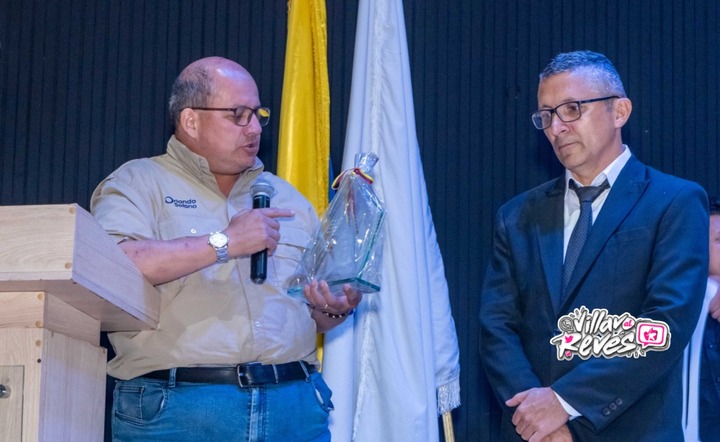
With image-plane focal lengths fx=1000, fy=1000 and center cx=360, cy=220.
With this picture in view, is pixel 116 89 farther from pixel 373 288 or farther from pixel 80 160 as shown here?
pixel 373 288

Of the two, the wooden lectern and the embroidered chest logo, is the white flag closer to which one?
the embroidered chest logo

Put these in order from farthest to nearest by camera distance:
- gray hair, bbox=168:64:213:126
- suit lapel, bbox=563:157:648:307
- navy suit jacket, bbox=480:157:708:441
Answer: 1. gray hair, bbox=168:64:213:126
2. suit lapel, bbox=563:157:648:307
3. navy suit jacket, bbox=480:157:708:441

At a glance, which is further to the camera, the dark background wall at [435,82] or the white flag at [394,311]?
the dark background wall at [435,82]

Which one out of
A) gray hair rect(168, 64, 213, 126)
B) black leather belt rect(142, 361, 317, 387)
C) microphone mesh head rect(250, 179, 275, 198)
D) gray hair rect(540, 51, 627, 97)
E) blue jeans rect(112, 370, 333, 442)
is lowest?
blue jeans rect(112, 370, 333, 442)

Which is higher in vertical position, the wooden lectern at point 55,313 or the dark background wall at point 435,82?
the dark background wall at point 435,82

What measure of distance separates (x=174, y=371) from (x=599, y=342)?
1.05 meters

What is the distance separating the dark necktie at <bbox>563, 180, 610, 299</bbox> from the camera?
2594 mm

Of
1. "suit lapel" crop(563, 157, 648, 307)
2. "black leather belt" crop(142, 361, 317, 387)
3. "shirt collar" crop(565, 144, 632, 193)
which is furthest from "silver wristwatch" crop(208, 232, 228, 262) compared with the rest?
"shirt collar" crop(565, 144, 632, 193)

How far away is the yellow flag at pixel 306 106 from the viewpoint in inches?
143

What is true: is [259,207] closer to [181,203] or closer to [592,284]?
[181,203]

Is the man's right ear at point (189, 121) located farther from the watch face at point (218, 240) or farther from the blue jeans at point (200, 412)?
the blue jeans at point (200, 412)

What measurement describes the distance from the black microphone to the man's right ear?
25 centimetres

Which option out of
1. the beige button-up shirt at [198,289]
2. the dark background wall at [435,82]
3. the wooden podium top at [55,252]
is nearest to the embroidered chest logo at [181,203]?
the beige button-up shirt at [198,289]

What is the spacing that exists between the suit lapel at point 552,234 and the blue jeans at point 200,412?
2.41ft
